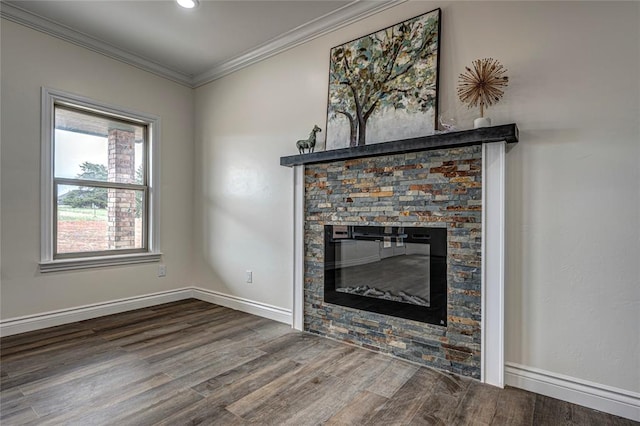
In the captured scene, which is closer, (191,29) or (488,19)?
(488,19)

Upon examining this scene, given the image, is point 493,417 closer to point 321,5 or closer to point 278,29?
point 321,5

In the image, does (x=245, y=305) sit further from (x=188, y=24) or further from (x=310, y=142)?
(x=188, y=24)

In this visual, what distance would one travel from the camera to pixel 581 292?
1911mm

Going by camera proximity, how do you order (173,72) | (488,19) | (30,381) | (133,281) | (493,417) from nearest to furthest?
(493,417), (30,381), (488,19), (133,281), (173,72)

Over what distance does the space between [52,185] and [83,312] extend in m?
1.26

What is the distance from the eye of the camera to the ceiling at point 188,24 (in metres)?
2.78

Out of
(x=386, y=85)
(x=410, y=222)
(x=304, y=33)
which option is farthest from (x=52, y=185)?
(x=410, y=222)

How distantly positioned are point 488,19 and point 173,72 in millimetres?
3396

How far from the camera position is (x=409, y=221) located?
8.04ft

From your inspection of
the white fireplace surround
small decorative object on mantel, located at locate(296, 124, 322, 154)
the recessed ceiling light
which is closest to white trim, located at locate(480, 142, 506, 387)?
the white fireplace surround

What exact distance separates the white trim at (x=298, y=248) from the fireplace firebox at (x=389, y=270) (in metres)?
0.25

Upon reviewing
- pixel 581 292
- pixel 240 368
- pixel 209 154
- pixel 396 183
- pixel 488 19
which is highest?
pixel 488 19

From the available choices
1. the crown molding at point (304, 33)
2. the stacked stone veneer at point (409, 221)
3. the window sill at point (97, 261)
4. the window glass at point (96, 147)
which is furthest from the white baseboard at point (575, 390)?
the window glass at point (96, 147)

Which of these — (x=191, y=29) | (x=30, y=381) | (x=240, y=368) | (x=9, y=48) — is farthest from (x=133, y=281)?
(x=191, y=29)
